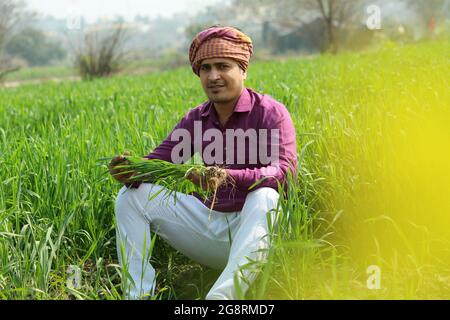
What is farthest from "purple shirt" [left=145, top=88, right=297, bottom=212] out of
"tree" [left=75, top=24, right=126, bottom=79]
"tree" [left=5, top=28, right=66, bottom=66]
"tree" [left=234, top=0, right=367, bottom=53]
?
"tree" [left=5, top=28, right=66, bottom=66]

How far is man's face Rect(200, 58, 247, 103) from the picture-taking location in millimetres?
2031

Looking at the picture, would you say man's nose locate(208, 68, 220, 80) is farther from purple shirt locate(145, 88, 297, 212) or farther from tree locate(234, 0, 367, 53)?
tree locate(234, 0, 367, 53)

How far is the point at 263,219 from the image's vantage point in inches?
69.7

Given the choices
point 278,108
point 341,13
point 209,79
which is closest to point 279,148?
point 278,108

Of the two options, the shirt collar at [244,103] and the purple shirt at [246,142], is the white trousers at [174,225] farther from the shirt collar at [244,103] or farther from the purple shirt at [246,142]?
the shirt collar at [244,103]

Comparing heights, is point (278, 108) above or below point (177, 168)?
above

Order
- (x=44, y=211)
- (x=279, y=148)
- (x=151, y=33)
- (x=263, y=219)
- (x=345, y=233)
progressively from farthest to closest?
1. (x=151, y=33)
2. (x=44, y=211)
3. (x=345, y=233)
4. (x=279, y=148)
5. (x=263, y=219)

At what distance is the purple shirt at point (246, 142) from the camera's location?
1.88 metres

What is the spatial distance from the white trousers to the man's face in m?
0.37

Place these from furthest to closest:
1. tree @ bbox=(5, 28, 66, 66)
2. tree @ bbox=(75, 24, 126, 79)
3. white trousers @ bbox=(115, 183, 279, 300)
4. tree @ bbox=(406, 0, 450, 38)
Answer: tree @ bbox=(5, 28, 66, 66), tree @ bbox=(406, 0, 450, 38), tree @ bbox=(75, 24, 126, 79), white trousers @ bbox=(115, 183, 279, 300)

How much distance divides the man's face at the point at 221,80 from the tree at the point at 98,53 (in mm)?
13716

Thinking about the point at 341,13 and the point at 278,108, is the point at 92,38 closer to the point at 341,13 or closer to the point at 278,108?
the point at 341,13

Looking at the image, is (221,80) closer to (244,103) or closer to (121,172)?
(244,103)
